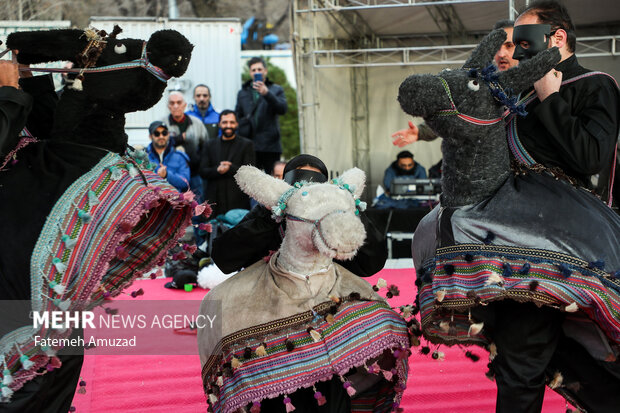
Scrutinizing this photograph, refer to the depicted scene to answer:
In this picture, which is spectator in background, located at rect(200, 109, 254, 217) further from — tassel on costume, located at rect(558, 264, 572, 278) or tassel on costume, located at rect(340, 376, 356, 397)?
tassel on costume, located at rect(558, 264, 572, 278)

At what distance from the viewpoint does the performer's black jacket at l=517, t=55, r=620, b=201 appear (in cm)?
248

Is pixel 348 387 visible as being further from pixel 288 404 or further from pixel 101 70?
pixel 101 70

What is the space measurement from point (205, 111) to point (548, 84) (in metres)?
6.33

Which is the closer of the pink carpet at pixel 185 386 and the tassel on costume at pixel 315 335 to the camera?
the tassel on costume at pixel 315 335

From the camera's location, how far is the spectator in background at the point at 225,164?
7.34 m

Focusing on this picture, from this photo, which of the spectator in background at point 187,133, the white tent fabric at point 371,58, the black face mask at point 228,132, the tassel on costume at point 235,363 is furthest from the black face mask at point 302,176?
A: the white tent fabric at point 371,58

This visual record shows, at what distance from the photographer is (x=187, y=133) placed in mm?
7809

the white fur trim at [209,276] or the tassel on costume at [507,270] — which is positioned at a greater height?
the tassel on costume at [507,270]

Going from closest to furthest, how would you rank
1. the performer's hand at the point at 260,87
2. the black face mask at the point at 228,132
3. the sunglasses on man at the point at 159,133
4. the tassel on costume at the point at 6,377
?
the tassel on costume at the point at 6,377 → the sunglasses on man at the point at 159,133 → the black face mask at the point at 228,132 → the performer's hand at the point at 260,87

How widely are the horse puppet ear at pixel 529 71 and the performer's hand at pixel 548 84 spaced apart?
6cm

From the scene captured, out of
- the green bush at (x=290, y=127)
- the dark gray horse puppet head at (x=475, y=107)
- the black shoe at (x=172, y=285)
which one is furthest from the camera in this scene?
the green bush at (x=290, y=127)

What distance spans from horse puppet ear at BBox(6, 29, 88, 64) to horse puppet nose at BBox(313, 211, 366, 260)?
106 cm

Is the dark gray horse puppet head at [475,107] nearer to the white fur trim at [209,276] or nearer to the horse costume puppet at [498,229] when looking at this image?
the horse costume puppet at [498,229]

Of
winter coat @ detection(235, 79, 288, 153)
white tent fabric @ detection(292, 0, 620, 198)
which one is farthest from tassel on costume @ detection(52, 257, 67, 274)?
white tent fabric @ detection(292, 0, 620, 198)
